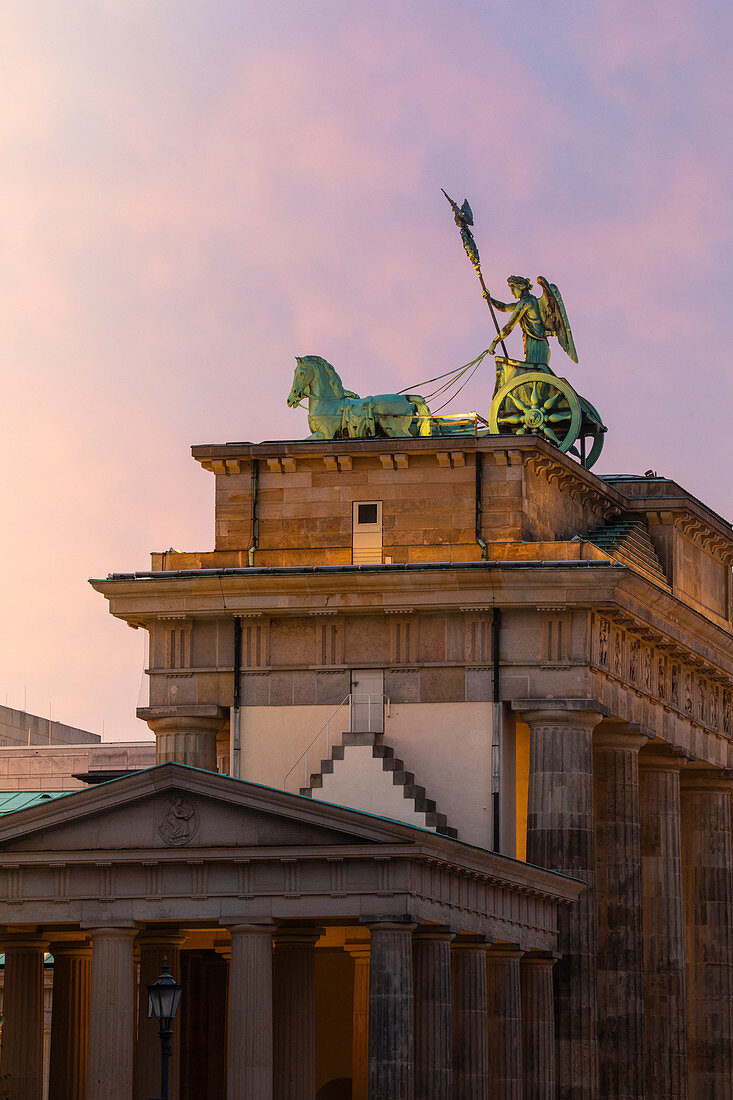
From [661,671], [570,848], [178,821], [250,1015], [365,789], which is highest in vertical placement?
[661,671]

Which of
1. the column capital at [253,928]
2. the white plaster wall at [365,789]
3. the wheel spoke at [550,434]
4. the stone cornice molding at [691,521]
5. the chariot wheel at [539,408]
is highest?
the chariot wheel at [539,408]

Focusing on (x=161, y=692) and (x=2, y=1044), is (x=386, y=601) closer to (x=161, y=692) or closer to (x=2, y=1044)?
(x=161, y=692)

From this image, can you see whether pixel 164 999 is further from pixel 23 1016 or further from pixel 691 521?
pixel 691 521

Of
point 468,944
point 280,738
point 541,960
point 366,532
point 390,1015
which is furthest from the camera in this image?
point 366,532

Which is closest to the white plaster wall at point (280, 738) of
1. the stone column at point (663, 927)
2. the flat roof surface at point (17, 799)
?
the flat roof surface at point (17, 799)

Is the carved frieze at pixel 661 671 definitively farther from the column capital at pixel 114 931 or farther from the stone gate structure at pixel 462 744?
the column capital at pixel 114 931

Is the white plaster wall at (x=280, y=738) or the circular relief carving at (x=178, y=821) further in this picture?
the white plaster wall at (x=280, y=738)

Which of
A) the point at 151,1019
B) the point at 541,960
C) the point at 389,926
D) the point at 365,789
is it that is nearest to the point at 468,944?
the point at 389,926

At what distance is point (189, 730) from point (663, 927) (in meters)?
20.7

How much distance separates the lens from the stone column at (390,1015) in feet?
259

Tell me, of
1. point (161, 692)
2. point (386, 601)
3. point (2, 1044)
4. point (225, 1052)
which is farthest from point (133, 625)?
point (2, 1044)

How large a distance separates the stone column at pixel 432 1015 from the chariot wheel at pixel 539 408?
3502cm

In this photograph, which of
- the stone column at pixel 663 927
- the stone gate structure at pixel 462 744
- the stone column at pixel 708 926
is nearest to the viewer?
the stone gate structure at pixel 462 744

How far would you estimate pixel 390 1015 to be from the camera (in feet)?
260
